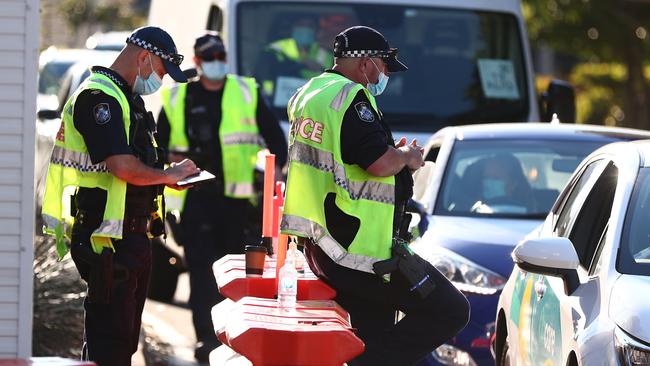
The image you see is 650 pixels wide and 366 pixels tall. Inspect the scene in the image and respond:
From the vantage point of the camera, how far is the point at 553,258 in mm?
6008

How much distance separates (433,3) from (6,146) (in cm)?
596

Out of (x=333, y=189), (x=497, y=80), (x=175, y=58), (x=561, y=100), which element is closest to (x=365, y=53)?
(x=333, y=189)

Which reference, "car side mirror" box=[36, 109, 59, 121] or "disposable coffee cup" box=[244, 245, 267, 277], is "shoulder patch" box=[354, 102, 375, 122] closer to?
"disposable coffee cup" box=[244, 245, 267, 277]

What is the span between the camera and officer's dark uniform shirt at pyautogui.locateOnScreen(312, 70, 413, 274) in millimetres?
6395

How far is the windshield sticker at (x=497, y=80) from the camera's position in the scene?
42.2 feet

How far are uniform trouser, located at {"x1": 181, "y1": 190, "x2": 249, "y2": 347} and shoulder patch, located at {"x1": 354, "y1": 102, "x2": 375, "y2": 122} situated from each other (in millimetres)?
3751

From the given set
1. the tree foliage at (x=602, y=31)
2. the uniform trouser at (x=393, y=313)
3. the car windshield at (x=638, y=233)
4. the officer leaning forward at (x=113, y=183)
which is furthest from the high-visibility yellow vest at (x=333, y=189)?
the tree foliage at (x=602, y=31)

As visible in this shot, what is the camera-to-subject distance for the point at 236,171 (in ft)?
33.1

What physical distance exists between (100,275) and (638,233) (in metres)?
2.21

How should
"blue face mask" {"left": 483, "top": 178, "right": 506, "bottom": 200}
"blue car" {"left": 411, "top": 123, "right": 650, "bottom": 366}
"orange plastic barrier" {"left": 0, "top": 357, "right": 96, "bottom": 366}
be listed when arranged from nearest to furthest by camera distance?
"orange plastic barrier" {"left": 0, "top": 357, "right": 96, "bottom": 366}
"blue car" {"left": 411, "top": 123, "right": 650, "bottom": 366}
"blue face mask" {"left": 483, "top": 178, "right": 506, "bottom": 200}

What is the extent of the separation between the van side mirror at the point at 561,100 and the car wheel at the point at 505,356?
5.10 m

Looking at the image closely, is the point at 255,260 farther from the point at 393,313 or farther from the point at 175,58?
the point at 175,58

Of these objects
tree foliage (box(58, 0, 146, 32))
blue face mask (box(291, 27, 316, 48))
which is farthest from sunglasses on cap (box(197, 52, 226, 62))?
tree foliage (box(58, 0, 146, 32))

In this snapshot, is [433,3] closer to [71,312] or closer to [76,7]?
[71,312]
